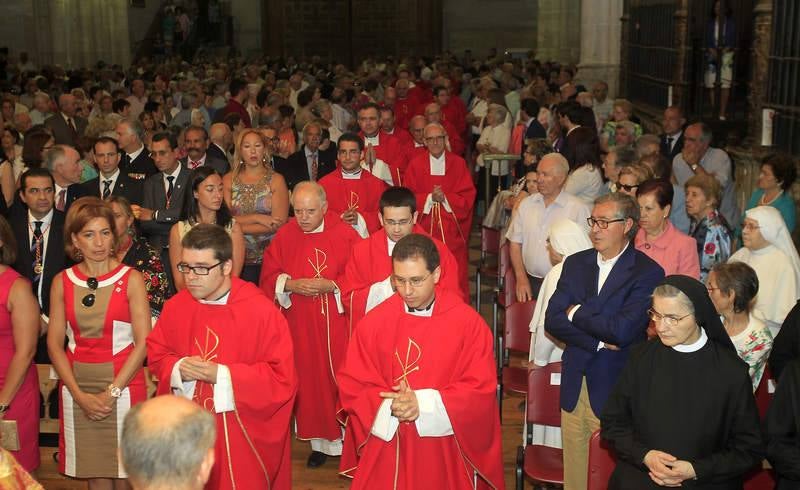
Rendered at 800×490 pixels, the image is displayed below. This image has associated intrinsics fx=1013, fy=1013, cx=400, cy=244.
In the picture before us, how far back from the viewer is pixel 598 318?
16.3ft

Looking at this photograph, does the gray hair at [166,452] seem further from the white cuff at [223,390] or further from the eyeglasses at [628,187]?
the eyeglasses at [628,187]

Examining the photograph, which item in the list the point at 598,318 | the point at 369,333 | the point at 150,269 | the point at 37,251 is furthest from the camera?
the point at 37,251

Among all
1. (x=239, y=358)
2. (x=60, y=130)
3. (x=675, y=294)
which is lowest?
(x=239, y=358)

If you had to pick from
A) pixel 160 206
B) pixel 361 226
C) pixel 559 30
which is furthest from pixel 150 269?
pixel 559 30

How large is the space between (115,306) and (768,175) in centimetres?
501

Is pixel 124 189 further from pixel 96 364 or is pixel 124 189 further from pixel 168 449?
pixel 168 449

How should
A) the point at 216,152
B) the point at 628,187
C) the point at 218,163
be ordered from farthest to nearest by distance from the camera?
the point at 216,152
the point at 218,163
the point at 628,187

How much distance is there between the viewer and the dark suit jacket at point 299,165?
10.1 metres

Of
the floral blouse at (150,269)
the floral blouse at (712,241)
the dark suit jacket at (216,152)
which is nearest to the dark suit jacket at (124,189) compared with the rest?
the dark suit jacket at (216,152)

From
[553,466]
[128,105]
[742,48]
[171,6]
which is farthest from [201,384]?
[171,6]

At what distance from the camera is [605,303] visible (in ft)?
16.7

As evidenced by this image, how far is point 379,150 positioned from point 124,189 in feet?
13.0

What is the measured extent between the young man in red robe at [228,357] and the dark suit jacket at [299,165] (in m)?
5.20

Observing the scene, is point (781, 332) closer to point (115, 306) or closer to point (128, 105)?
point (115, 306)
